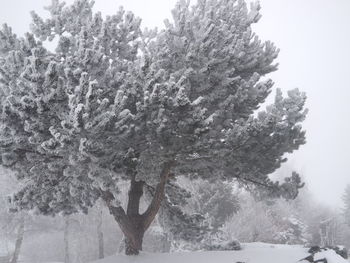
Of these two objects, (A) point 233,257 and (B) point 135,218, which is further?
(B) point 135,218

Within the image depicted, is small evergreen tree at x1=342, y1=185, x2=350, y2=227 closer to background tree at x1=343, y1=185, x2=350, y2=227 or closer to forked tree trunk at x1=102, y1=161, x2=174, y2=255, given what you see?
background tree at x1=343, y1=185, x2=350, y2=227

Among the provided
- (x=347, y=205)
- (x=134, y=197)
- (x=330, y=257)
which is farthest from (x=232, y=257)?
(x=347, y=205)

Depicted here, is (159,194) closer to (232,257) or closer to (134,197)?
(134,197)

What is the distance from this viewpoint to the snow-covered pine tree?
8328 millimetres

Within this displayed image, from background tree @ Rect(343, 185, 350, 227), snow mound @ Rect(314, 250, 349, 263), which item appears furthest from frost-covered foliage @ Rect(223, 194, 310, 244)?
snow mound @ Rect(314, 250, 349, 263)

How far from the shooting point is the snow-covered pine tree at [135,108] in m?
8.33

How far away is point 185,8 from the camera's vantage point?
38.6 ft

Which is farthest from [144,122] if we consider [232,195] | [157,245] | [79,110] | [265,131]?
Result: [157,245]

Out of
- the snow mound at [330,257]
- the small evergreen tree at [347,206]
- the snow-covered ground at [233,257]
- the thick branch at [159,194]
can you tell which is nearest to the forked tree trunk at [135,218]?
the thick branch at [159,194]

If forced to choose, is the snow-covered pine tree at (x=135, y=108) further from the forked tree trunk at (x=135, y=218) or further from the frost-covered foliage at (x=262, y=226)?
the frost-covered foliage at (x=262, y=226)

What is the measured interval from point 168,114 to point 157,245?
2501 centimetres

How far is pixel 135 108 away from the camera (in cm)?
1021

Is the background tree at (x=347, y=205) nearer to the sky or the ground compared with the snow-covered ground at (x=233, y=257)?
nearer to the sky

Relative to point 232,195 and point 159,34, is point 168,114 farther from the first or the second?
point 232,195
